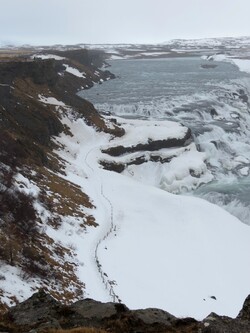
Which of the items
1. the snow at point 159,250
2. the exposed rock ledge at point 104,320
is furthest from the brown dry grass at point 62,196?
the exposed rock ledge at point 104,320

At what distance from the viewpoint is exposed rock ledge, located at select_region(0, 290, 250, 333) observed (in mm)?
9062

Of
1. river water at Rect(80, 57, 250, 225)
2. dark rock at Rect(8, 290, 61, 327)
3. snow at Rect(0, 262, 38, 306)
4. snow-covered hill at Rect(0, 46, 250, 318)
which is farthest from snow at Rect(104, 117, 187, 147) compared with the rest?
dark rock at Rect(8, 290, 61, 327)

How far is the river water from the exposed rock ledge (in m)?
22.0

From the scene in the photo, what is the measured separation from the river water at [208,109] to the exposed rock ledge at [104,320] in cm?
2203

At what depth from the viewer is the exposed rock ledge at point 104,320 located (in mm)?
9062

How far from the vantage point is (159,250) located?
2358 cm

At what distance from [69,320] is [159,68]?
99.6m

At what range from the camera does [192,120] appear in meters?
54.1

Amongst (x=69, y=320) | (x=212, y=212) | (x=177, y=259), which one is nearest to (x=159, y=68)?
(x=212, y=212)

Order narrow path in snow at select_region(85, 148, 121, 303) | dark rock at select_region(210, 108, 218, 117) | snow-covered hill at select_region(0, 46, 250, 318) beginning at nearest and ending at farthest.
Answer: narrow path in snow at select_region(85, 148, 121, 303) → snow-covered hill at select_region(0, 46, 250, 318) → dark rock at select_region(210, 108, 218, 117)

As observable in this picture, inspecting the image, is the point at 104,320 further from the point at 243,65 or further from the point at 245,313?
the point at 243,65

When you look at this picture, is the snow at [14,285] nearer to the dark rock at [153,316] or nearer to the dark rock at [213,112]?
the dark rock at [153,316]

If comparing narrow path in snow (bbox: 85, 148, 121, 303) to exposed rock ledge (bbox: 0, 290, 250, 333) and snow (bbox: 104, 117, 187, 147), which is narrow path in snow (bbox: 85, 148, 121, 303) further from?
snow (bbox: 104, 117, 187, 147)

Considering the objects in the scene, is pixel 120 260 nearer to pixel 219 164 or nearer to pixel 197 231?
pixel 197 231
